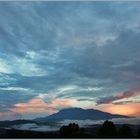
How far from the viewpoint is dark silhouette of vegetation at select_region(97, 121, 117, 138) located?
9.75 m

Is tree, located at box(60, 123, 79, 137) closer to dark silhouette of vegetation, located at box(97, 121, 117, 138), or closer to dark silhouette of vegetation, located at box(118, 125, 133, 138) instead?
dark silhouette of vegetation, located at box(97, 121, 117, 138)

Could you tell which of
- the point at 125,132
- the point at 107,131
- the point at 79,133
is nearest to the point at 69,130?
the point at 79,133

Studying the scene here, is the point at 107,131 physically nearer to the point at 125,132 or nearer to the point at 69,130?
the point at 125,132

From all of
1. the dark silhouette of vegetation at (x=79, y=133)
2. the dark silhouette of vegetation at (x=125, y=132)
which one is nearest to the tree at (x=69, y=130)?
the dark silhouette of vegetation at (x=79, y=133)

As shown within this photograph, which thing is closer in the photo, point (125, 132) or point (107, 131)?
point (125, 132)

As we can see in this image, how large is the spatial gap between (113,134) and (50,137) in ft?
5.77

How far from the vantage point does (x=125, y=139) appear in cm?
945

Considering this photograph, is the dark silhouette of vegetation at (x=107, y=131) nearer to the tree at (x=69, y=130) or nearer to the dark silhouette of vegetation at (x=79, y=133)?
the dark silhouette of vegetation at (x=79, y=133)

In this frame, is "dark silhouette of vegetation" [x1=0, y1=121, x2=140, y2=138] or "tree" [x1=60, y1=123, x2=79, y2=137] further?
"tree" [x1=60, y1=123, x2=79, y2=137]

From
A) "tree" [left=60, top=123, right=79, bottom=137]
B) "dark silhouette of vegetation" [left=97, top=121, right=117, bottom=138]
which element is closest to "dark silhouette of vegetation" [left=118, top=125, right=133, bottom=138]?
"dark silhouette of vegetation" [left=97, top=121, right=117, bottom=138]

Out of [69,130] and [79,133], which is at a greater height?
[69,130]

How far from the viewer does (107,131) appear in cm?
1004

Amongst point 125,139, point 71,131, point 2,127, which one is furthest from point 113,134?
point 2,127

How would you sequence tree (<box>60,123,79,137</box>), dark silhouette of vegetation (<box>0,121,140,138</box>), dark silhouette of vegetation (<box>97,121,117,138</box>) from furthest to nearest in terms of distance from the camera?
tree (<box>60,123,79,137</box>), dark silhouette of vegetation (<box>97,121,117,138</box>), dark silhouette of vegetation (<box>0,121,140,138</box>)
